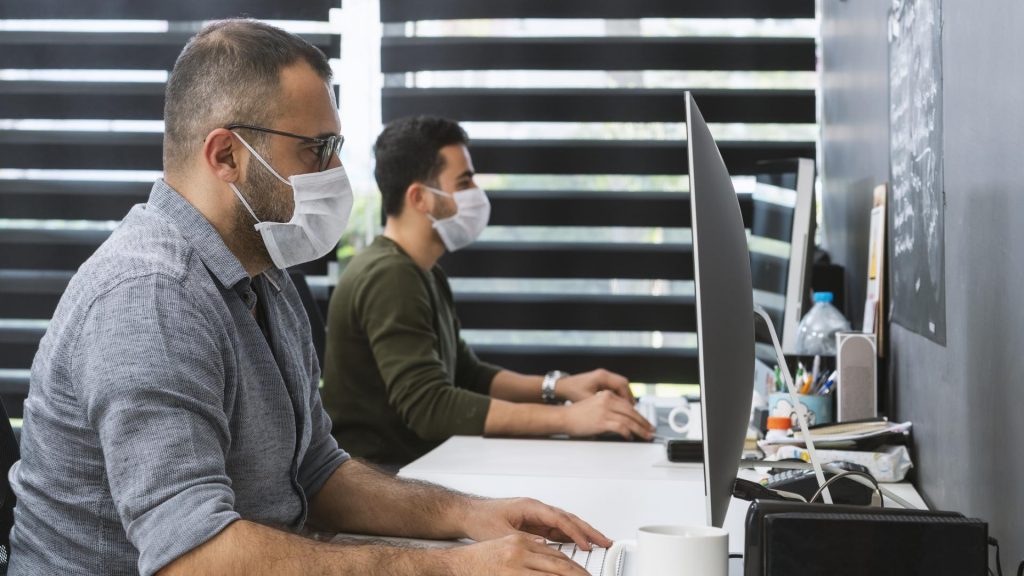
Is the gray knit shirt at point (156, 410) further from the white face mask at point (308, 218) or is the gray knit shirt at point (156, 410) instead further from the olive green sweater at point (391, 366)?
the olive green sweater at point (391, 366)

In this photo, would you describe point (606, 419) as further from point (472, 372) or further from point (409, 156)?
point (409, 156)

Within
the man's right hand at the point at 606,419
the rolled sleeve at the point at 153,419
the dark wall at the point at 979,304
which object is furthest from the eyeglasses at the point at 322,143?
the man's right hand at the point at 606,419

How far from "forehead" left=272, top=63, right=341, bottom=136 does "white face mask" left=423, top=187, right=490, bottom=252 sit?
1324mm

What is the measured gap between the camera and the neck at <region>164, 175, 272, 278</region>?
1301mm

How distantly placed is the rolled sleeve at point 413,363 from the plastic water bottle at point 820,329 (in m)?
0.69

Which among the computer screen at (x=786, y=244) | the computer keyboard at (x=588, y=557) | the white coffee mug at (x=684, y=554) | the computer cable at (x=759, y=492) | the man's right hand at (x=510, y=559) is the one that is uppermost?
the computer screen at (x=786, y=244)

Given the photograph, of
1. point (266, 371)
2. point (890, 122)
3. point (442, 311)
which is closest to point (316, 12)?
point (442, 311)

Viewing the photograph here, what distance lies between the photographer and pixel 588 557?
122cm

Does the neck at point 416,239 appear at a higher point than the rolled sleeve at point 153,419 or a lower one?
higher

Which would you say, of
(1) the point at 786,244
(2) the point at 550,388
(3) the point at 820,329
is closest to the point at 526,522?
(3) the point at 820,329

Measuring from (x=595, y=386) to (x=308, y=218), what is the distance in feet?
4.08

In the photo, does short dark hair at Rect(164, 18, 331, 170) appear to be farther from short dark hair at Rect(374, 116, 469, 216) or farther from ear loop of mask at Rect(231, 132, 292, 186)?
short dark hair at Rect(374, 116, 469, 216)

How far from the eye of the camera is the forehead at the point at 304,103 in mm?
1319

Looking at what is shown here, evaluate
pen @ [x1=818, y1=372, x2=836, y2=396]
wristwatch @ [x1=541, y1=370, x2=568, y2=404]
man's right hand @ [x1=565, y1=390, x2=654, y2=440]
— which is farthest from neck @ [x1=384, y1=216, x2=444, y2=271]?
pen @ [x1=818, y1=372, x2=836, y2=396]
